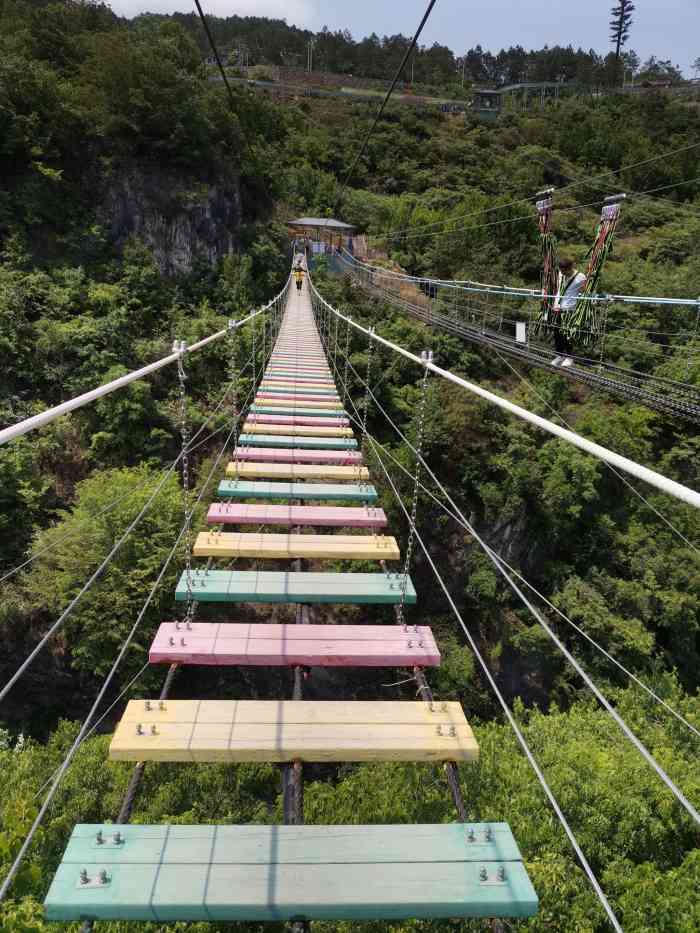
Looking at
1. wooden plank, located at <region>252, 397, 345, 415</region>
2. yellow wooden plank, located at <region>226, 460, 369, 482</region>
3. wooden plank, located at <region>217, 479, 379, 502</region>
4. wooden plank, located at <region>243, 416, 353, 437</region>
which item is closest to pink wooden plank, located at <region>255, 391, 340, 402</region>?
wooden plank, located at <region>252, 397, 345, 415</region>

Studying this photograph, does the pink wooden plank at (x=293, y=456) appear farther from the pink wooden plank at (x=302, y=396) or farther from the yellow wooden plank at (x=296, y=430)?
the pink wooden plank at (x=302, y=396)

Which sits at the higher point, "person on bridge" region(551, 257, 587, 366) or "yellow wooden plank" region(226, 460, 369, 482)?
"person on bridge" region(551, 257, 587, 366)

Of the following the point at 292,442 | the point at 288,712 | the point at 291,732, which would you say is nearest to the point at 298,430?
the point at 292,442

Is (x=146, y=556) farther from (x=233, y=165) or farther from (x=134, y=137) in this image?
(x=233, y=165)

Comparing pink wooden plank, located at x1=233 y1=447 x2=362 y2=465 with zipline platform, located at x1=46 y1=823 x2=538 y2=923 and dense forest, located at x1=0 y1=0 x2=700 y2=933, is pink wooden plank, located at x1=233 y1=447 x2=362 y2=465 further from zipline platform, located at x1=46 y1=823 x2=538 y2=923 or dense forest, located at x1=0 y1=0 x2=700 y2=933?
zipline platform, located at x1=46 y1=823 x2=538 y2=923

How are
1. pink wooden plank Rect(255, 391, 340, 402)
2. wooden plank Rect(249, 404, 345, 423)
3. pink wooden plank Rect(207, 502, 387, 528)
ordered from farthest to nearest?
pink wooden plank Rect(255, 391, 340, 402) → wooden plank Rect(249, 404, 345, 423) → pink wooden plank Rect(207, 502, 387, 528)

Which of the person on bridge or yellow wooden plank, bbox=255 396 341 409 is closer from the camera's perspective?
yellow wooden plank, bbox=255 396 341 409

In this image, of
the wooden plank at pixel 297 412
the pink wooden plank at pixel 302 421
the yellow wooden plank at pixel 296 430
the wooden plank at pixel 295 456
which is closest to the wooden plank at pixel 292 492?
the wooden plank at pixel 295 456
